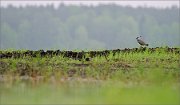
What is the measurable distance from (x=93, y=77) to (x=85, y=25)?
5693 inches

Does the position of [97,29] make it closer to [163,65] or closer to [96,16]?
[96,16]

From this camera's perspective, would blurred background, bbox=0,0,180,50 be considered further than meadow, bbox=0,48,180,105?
Yes

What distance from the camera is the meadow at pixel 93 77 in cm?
1060

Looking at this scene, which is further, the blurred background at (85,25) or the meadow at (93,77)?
the blurred background at (85,25)

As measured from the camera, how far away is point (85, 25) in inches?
6255

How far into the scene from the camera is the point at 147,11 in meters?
185

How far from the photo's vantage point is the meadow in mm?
10602

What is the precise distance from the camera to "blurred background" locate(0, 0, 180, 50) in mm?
136875

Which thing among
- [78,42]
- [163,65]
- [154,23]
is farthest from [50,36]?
[163,65]

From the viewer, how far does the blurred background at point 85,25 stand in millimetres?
136875

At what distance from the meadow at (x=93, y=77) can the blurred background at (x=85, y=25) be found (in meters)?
107

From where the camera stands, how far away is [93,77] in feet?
47.4

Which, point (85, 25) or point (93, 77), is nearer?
point (93, 77)

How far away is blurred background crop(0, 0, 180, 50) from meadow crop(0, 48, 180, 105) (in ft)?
350
